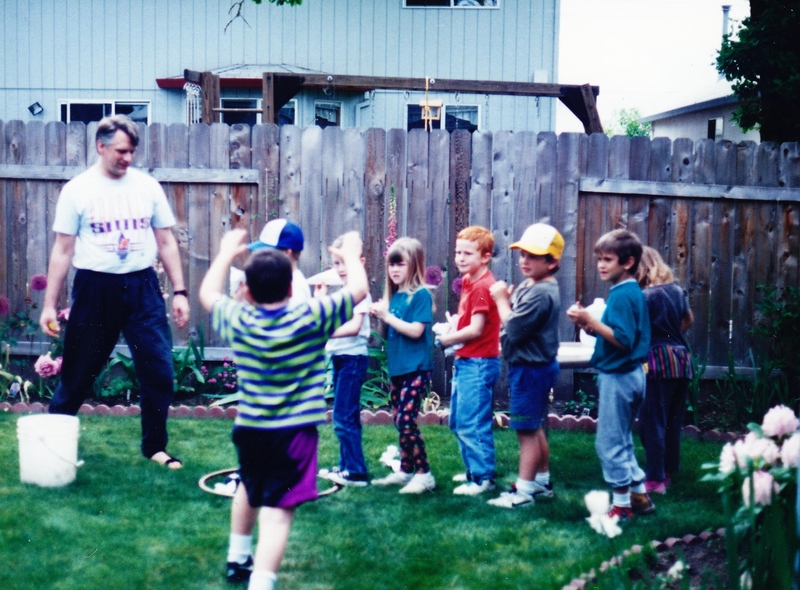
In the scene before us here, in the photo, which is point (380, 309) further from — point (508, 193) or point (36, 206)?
point (36, 206)

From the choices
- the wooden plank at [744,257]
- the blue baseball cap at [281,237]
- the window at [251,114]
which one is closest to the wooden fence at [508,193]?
the wooden plank at [744,257]

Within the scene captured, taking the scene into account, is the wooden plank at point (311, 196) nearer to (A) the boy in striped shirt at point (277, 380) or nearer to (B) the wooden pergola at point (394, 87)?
(B) the wooden pergola at point (394, 87)

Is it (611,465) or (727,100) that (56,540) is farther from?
(727,100)

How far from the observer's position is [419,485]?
482cm

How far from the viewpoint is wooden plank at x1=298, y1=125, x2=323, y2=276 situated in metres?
7.19

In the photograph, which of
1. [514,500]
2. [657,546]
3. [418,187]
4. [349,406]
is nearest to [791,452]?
[657,546]

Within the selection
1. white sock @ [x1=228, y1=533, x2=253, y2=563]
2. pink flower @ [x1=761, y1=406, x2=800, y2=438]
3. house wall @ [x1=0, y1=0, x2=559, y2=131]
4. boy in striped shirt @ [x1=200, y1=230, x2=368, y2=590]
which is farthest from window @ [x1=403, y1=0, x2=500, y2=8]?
pink flower @ [x1=761, y1=406, x2=800, y2=438]

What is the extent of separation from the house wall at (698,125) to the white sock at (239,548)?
17556mm

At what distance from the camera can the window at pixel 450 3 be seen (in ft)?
46.1

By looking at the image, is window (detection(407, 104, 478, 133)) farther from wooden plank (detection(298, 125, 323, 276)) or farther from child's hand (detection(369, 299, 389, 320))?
child's hand (detection(369, 299, 389, 320))

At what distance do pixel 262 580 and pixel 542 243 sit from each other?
7.41ft

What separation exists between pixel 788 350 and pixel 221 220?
15.0ft

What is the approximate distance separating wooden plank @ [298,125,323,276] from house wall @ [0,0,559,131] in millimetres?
7030

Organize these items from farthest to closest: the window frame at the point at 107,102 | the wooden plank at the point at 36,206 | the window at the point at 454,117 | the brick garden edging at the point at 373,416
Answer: the window at the point at 454,117 < the window frame at the point at 107,102 < the wooden plank at the point at 36,206 < the brick garden edging at the point at 373,416
